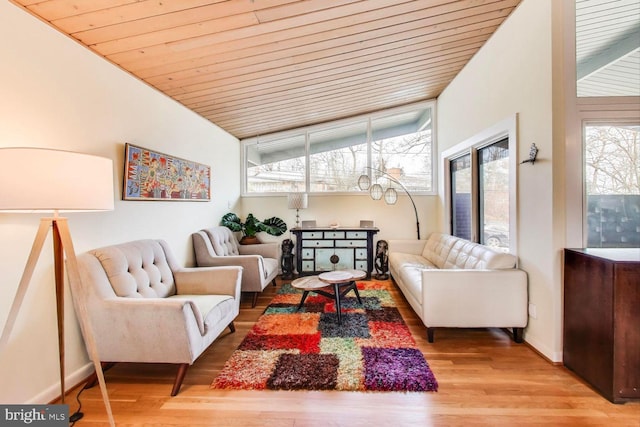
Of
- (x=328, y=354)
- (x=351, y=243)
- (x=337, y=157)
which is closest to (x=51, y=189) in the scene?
(x=328, y=354)

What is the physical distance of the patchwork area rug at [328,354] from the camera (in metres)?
2.00

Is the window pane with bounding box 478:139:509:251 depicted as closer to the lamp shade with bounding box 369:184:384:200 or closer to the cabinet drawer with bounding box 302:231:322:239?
the lamp shade with bounding box 369:184:384:200

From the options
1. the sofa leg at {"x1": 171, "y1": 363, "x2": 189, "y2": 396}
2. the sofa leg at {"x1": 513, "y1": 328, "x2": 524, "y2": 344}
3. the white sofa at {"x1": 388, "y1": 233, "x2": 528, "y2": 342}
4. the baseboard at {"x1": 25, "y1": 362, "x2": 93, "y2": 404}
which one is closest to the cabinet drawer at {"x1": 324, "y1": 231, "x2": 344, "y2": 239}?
the white sofa at {"x1": 388, "y1": 233, "x2": 528, "y2": 342}

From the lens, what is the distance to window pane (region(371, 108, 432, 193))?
16.5ft

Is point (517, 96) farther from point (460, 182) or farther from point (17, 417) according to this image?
point (17, 417)

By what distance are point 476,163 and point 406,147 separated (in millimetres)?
1650

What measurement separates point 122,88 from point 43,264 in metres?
1.51

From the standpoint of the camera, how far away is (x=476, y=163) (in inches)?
141

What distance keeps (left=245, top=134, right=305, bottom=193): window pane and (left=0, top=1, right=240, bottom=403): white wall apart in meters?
2.41

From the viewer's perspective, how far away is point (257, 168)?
527 centimetres

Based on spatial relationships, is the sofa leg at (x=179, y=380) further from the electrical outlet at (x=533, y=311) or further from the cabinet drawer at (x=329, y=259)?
the cabinet drawer at (x=329, y=259)

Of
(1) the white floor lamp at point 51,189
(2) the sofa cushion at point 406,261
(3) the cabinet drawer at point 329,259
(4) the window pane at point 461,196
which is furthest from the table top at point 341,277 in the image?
(1) the white floor lamp at point 51,189

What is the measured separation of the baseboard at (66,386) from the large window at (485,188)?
145 inches

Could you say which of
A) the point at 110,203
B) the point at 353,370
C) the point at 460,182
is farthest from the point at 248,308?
the point at 460,182
